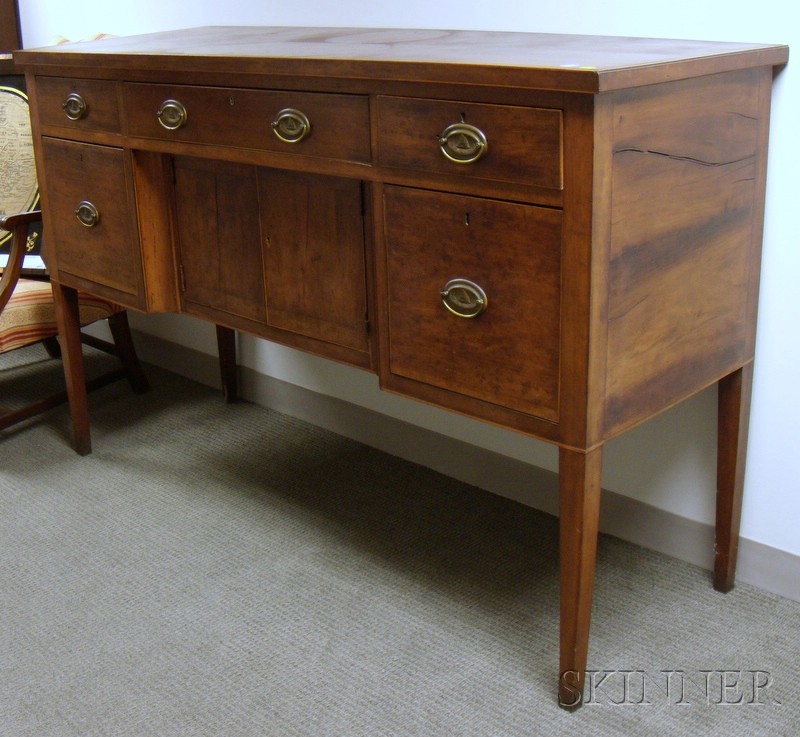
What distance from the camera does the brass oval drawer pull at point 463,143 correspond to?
1542 mm

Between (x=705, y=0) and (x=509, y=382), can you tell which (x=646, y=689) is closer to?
(x=509, y=382)

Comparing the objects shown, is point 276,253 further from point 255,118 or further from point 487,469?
point 487,469

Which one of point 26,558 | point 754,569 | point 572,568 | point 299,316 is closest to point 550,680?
point 572,568

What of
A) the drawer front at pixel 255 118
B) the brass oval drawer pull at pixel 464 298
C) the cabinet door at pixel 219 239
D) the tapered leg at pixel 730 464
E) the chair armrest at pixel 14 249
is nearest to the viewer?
the brass oval drawer pull at pixel 464 298

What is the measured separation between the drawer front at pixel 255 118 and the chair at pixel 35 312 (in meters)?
0.69

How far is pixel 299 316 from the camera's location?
205cm

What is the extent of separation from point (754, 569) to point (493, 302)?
0.95 metres

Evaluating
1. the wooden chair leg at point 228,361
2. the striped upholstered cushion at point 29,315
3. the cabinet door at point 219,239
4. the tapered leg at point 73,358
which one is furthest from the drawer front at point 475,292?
the wooden chair leg at point 228,361

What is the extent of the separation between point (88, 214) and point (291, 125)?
2.71ft

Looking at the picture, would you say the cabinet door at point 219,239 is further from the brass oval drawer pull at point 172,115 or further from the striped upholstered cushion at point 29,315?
the striped upholstered cushion at point 29,315

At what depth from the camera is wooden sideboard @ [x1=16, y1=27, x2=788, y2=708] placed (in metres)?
1.51

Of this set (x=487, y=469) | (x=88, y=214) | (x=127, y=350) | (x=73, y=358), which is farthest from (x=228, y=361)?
(x=487, y=469)

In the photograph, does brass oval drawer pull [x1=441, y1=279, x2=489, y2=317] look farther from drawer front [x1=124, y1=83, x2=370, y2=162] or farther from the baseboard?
the baseboard

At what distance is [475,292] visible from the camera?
164 cm
